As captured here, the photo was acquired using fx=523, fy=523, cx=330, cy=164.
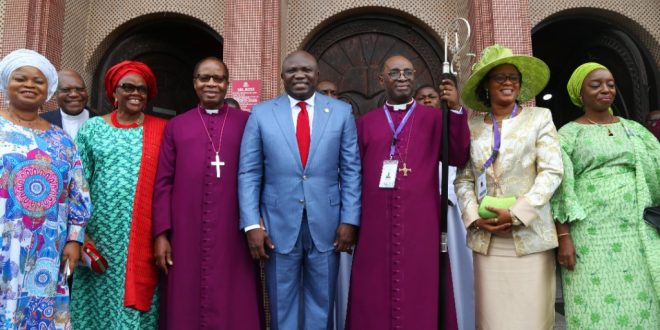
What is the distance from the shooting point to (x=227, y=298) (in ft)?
10.5

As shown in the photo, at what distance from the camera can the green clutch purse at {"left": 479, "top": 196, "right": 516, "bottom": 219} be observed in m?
3.02

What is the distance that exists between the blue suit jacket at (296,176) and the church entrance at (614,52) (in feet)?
17.0

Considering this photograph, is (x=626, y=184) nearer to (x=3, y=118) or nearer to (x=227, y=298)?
(x=227, y=298)

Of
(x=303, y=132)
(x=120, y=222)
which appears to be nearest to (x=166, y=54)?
(x=120, y=222)

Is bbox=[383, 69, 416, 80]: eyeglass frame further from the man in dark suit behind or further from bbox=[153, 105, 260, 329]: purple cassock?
the man in dark suit behind

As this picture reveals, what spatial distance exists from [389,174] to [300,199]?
0.56m

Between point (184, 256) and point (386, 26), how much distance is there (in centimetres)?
516

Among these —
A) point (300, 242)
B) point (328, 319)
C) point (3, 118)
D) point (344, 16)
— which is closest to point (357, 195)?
point (300, 242)

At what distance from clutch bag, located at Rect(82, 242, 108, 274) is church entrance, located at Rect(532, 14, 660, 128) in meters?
6.36

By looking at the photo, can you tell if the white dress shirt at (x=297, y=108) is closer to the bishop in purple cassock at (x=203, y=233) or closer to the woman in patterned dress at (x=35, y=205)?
the bishop in purple cassock at (x=203, y=233)

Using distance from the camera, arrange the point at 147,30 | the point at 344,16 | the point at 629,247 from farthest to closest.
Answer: the point at 147,30
the point at 344,16
the point at 629,247

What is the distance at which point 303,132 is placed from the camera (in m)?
3.29

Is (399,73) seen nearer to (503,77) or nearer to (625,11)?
(503,77)

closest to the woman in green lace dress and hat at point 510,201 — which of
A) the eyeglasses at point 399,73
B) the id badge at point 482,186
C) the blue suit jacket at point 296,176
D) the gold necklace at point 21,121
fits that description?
the id badge at point 482,186
